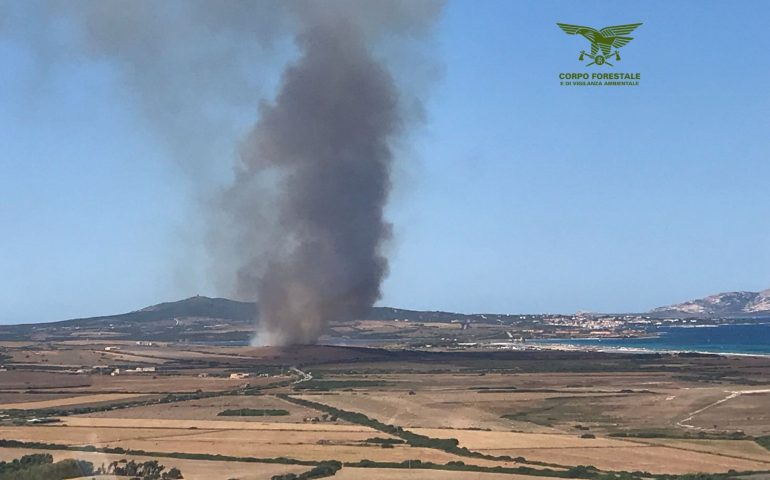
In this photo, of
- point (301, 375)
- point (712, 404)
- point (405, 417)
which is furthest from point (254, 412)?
point (301, 375)

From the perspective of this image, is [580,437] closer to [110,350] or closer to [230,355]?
[230,355]

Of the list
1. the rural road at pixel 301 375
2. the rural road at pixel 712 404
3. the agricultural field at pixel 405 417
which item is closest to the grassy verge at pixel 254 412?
the agricultural field at pixel 405 417

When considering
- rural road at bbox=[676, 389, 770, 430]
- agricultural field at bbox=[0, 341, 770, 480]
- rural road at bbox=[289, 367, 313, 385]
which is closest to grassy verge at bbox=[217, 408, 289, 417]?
agricultural field at bbox=[0, 341, 770, 480]

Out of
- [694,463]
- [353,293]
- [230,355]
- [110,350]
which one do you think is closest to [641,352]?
[353,293]

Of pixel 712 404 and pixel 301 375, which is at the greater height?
pixel 301 375

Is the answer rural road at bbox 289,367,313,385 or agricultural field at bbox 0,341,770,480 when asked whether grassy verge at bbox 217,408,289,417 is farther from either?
rural road at bbox 289,367,313,385

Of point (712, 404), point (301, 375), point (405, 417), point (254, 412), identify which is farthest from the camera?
point (301, 375)

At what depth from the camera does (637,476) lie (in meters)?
39.4

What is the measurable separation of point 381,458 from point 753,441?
1913cm

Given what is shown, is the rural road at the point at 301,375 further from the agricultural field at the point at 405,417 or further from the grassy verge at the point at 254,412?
the grassy verge at the point at 254,412

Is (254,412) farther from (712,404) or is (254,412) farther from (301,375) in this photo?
(301,375)

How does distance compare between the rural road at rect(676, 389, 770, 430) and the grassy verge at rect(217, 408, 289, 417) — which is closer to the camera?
the rural road at rect(676, 389, 770, 430)

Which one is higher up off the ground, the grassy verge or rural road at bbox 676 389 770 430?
the grassy verge

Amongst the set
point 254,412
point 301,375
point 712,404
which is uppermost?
point 301,375
